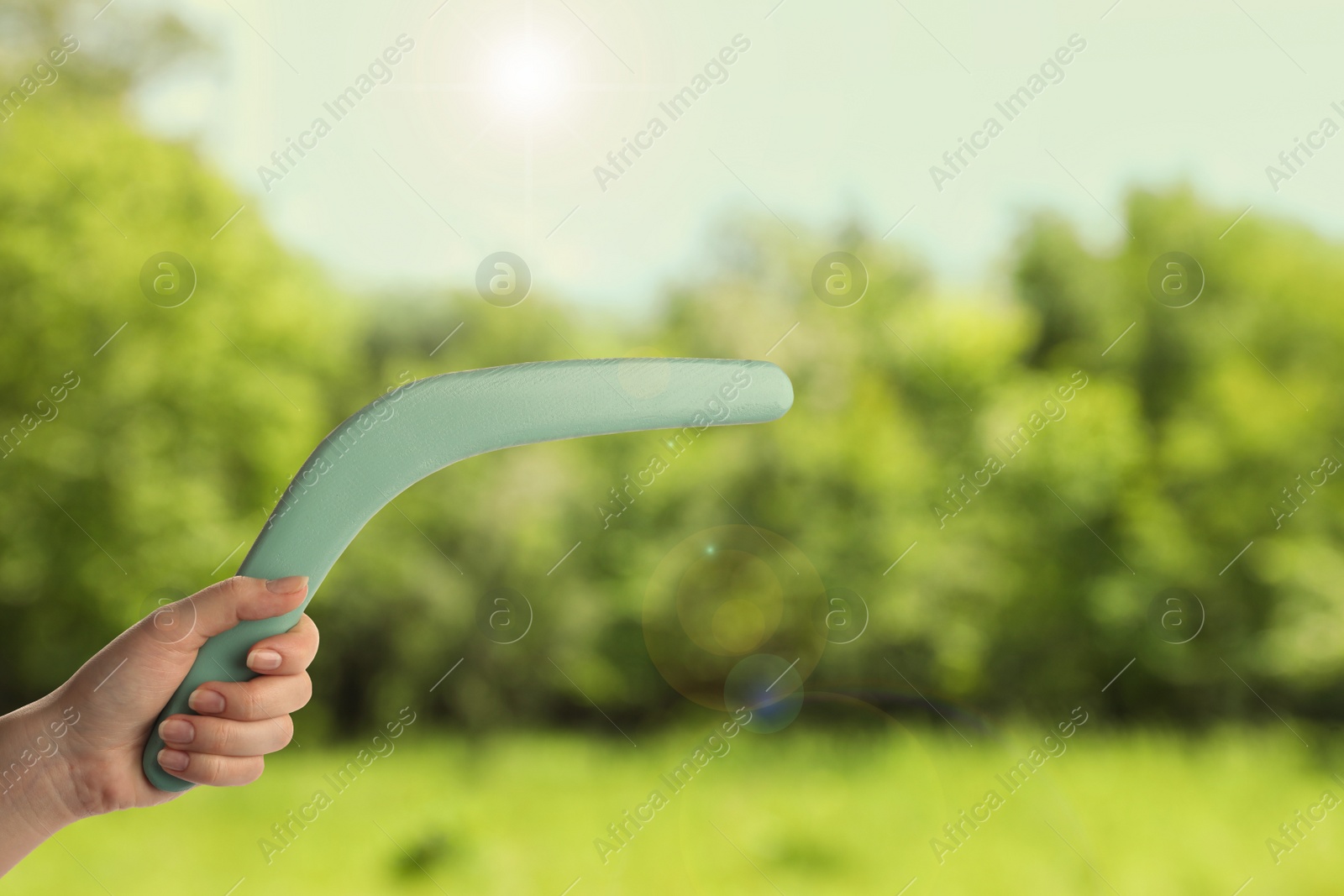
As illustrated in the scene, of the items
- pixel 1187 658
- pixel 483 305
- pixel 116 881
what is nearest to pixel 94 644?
pixel 116 881

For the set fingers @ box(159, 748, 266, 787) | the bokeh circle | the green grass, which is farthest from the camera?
the bokeh circle

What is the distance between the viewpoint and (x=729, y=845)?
379cm

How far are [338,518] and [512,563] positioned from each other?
3.47m

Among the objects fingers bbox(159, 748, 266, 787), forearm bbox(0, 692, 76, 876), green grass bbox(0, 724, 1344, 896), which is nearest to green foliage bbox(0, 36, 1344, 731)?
green grass bbox(0, 724, 1344, 896)

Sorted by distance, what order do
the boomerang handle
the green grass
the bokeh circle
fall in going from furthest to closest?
the bokeh circle < the green grass < the boomerang handle

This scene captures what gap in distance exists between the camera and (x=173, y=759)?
0.74 meters

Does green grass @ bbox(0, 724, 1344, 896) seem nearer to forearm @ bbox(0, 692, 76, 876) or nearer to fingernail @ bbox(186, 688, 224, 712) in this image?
forearm @ bbox(0, 692, 76, 876)

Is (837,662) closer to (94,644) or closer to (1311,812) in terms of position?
→ (1311,812)

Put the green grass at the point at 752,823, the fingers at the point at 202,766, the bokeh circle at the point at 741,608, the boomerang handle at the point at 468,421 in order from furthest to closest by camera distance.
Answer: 1. the bokeh circle at the point at 741,608
2. the green grass at the point at 752,823
3. the fingers at the point at 202,766
4. the boomerang handle at the point at 468,421

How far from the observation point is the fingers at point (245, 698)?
72 centimetres

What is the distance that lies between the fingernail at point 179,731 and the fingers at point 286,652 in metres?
0.07

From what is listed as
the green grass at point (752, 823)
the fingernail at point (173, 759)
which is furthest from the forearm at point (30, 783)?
the green grass at point (752, 823)

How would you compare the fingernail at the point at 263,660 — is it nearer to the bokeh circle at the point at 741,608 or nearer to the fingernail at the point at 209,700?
the fingernail at the point at 209,700

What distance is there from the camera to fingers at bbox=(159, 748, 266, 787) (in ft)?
2.41
